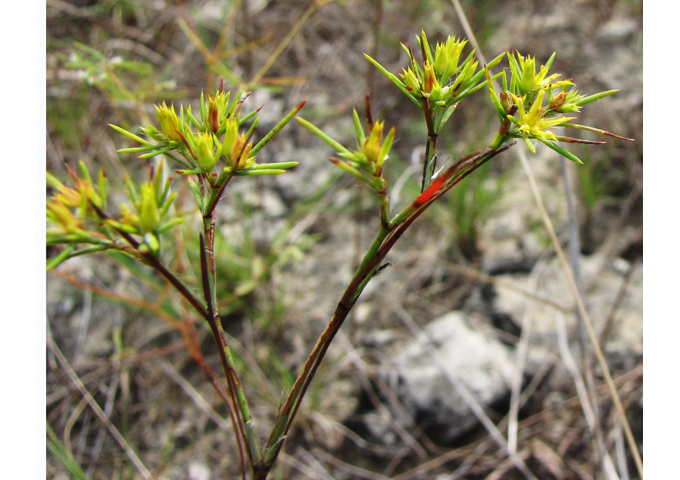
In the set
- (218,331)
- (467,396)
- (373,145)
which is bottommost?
(467,396)

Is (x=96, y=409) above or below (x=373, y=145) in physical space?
below

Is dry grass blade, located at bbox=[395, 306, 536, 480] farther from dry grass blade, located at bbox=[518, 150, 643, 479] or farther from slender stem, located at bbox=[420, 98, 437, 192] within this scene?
slender stem, located at bbox=[420, 98, 437, 192]

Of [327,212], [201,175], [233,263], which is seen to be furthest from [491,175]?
[201,175]

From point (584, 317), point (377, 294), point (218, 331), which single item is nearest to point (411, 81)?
point (218, 331)

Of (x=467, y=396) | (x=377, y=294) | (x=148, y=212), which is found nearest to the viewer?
(x=148, y=212)

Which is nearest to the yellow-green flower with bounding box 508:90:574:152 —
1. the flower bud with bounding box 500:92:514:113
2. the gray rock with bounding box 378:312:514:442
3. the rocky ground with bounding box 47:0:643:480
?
the flower bud with bounding box 500:92:514:113

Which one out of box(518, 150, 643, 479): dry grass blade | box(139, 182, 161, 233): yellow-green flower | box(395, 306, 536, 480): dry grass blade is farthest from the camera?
box(395, 306, 536, 480): dry grass blade

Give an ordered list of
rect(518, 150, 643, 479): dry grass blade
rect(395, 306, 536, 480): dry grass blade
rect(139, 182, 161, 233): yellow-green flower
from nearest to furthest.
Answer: rect(139, 182, 161, 233): yellow-green flower, rect(518, 150, 643, 479): dry grass blade, rect(395, 306, 536, 480): dry grass blade

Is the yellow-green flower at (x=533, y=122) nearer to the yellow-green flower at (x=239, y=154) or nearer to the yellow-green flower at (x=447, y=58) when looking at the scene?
the yellow-green flower at (x=447, y=58)

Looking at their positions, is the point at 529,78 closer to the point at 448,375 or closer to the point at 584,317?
the point at 584,317
